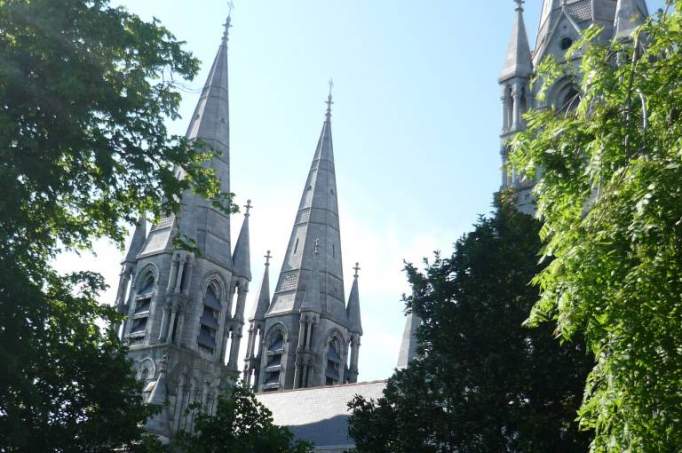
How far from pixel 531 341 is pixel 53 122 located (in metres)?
9.87

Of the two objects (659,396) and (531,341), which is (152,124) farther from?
(659,396)

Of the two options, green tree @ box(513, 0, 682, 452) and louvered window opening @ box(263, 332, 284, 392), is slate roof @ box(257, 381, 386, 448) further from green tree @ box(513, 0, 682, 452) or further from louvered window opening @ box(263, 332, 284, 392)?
green tree @ box(513, 0, 682, 452)

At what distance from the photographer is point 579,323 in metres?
9.52

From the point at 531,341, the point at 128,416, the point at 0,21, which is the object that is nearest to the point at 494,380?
the point at 531,341

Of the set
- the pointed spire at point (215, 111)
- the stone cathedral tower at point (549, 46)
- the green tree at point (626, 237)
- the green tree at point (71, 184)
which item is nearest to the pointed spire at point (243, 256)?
the pointed spire at point (215, 111)

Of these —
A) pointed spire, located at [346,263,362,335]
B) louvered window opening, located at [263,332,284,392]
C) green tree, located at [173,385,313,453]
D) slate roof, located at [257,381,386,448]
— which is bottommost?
green tree, located at [173,385,313,453]

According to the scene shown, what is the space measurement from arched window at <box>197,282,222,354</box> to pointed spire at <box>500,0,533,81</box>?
1594cm

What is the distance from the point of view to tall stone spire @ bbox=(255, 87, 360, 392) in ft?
154

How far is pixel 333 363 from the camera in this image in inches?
1907

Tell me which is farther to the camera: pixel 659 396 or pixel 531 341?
pixel 531 341

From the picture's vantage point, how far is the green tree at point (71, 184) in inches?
582

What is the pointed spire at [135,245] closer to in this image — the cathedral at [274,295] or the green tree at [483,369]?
the cathedral at [274,295]

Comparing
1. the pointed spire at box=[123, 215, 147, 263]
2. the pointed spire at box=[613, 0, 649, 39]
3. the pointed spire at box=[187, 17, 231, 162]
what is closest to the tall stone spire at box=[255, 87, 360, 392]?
the pointed spire at box=[187, 17, 231, 162]

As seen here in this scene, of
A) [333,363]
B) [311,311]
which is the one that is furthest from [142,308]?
[333,363]
